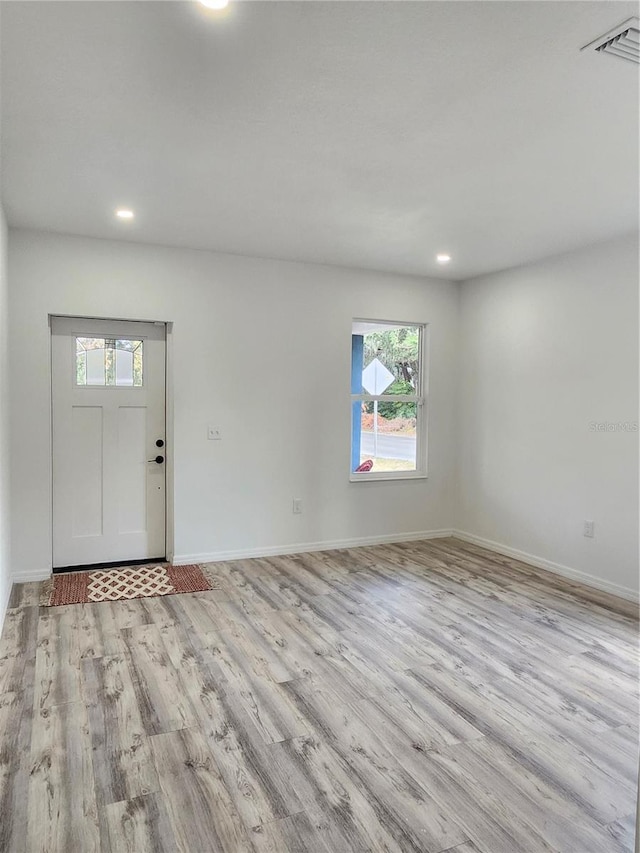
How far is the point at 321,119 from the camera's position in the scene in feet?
8.04

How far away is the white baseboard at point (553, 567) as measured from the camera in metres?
4.11

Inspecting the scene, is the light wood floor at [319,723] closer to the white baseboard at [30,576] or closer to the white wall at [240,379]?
the white baseboard at [30,576]

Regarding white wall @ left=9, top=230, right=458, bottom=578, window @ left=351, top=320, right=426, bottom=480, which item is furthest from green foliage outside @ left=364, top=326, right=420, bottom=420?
white wall @ left=9, top=230, right=458, bottom=578

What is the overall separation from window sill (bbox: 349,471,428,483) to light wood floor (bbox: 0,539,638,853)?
149cm

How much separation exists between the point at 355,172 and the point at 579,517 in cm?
309

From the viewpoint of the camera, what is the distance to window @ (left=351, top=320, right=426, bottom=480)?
Answer: 5449 mm

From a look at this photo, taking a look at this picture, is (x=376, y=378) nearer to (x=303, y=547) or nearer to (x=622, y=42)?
(x=303, y=547)

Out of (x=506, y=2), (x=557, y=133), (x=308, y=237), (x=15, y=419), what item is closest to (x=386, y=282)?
(x=308, y=237)

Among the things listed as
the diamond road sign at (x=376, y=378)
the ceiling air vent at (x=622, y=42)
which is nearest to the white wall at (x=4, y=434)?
the diamond road sign at (x=376, y=378)

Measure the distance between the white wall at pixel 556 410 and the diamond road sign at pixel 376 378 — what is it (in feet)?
2.69

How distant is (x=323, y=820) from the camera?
1.86 m

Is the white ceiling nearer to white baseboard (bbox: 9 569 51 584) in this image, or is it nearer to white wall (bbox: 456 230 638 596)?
white wall (bbox: 456 230 638 596)

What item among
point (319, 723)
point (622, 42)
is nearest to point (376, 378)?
point (319, 723)

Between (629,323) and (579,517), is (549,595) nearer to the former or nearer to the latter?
(579,517)
